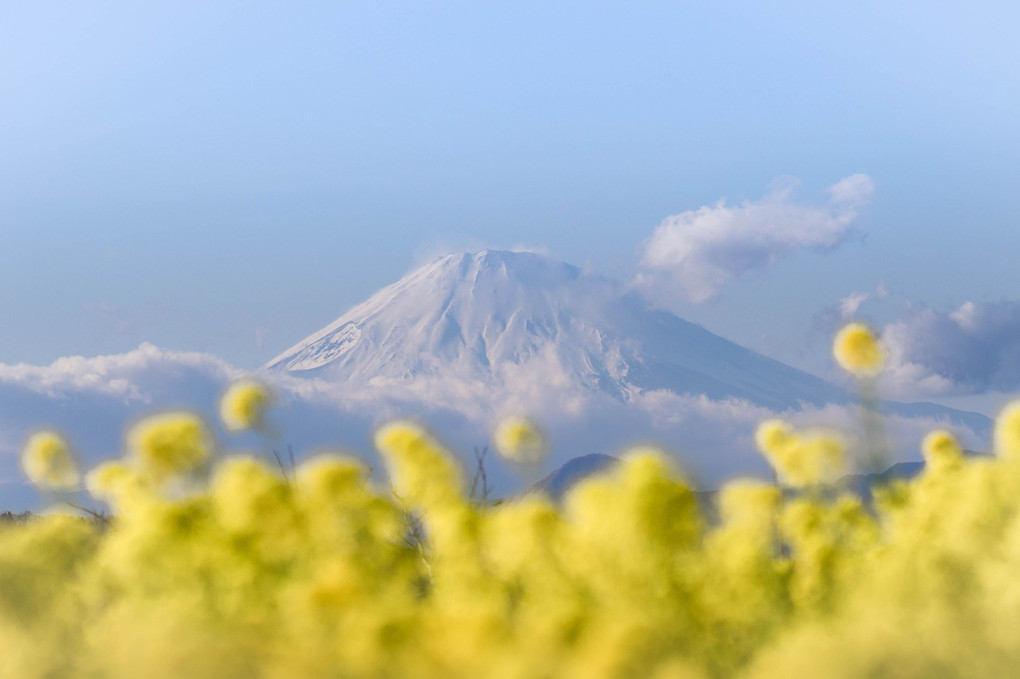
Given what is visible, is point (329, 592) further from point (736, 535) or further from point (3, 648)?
point (736, 535)

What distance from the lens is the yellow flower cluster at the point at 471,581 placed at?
11.4ft

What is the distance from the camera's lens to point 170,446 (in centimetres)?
479

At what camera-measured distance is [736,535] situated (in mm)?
6000

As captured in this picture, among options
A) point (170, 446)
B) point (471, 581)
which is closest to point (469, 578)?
point (471, 581)

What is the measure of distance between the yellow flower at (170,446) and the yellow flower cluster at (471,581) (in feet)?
0.04

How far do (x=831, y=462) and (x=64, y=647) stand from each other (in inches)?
201

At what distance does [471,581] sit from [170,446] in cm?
164

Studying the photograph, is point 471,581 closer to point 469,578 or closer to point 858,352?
point 469,578

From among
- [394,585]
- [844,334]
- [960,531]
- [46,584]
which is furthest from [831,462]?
[46,584]

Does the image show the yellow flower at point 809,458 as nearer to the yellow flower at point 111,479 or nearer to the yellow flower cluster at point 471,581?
the yellow flower cluster at point 471,581

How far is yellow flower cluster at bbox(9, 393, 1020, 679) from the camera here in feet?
11.4

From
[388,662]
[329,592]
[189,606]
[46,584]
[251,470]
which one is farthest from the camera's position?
[46,584]

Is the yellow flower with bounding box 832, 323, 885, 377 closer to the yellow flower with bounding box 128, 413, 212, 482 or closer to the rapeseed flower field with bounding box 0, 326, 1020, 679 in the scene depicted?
the rapeseed flower field with bounding box 0, 326, 1020, 679

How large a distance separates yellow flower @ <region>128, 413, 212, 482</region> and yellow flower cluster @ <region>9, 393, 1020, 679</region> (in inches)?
0.4
